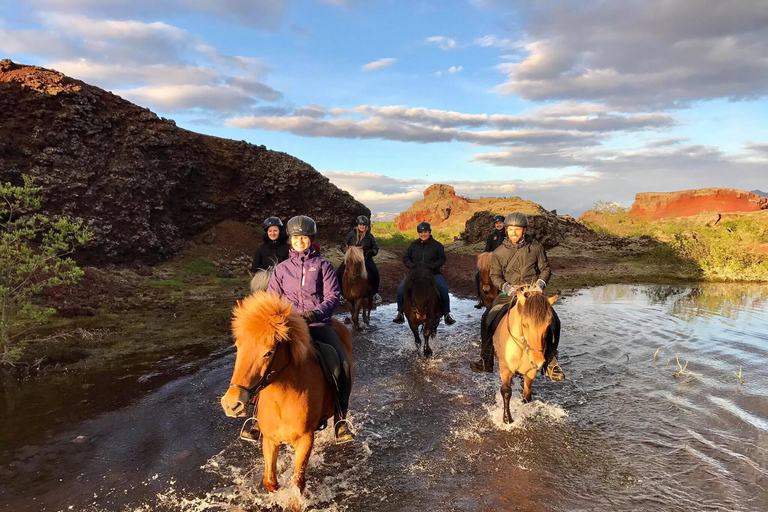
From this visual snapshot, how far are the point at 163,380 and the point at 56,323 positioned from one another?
478 cm

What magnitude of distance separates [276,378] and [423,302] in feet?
18.3

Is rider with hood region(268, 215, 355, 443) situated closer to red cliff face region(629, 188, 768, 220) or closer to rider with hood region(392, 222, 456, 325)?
rider with hood region(392, 222, 456, 325)

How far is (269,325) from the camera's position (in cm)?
324

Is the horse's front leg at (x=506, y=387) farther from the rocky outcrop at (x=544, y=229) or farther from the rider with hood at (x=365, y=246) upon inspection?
the rocky outcrop at (x=544, y=229)

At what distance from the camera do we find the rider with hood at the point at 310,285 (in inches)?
179

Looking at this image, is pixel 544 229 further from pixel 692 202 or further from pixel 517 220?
pixel 692 202

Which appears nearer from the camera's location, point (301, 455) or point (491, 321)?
point (301, 455)

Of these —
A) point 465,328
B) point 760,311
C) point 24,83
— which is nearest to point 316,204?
point 24,83

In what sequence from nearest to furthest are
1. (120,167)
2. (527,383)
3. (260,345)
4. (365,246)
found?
(260,345) < (527,383) < (365,246) < (120,167)

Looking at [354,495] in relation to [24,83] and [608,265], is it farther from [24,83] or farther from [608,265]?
[608,265]

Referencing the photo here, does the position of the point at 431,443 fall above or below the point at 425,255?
below

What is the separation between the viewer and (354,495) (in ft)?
14.2

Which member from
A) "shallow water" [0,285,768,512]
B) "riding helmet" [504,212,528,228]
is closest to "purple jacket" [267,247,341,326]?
"shallow water" [0,285,768,512]

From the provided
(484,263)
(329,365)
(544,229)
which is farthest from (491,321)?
(544,229)
